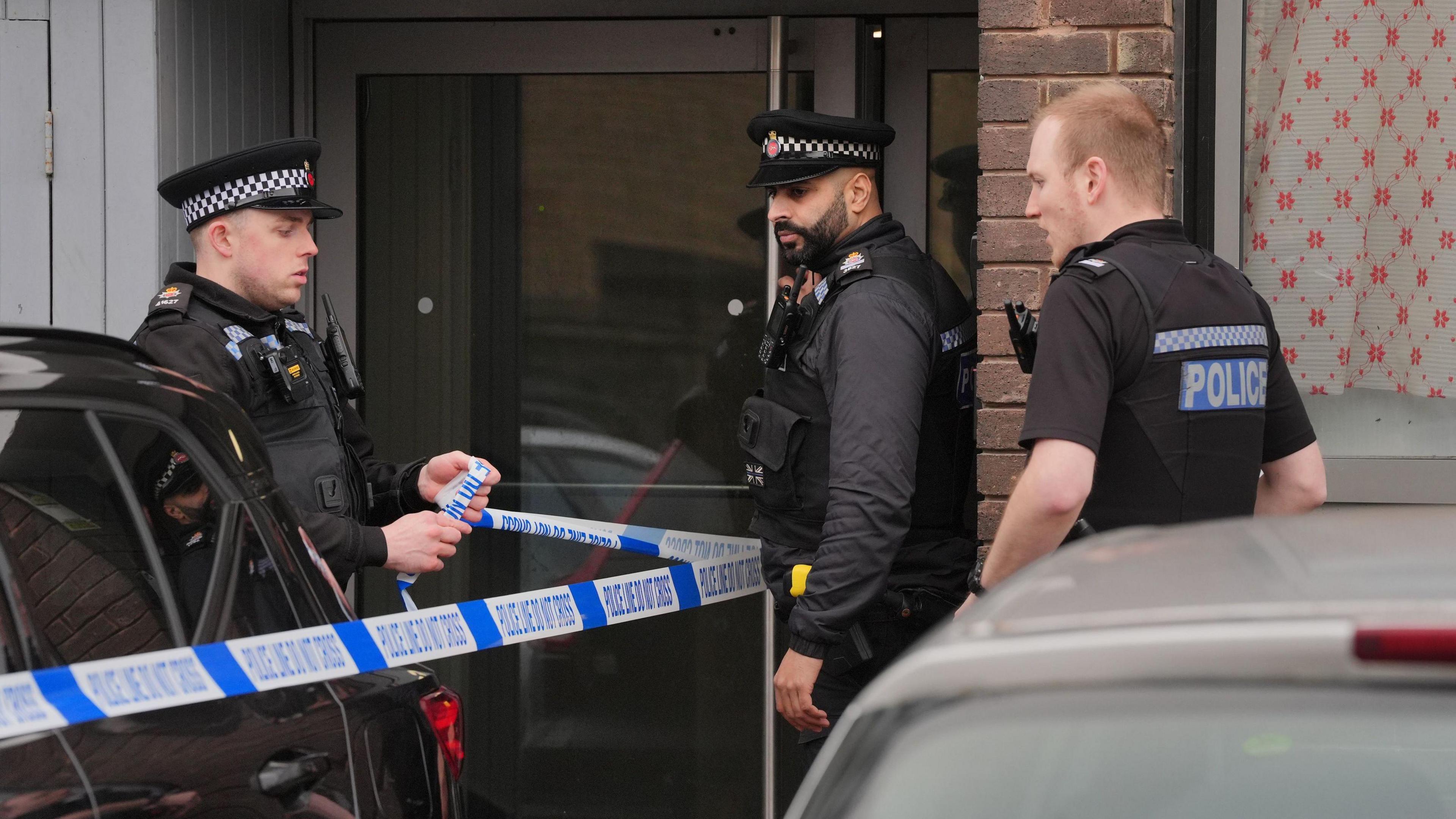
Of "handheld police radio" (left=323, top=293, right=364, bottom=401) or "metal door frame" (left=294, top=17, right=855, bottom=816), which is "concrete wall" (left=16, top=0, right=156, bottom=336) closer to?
"handheld police radio" (left=323, top=293, right=364, bottom=401)

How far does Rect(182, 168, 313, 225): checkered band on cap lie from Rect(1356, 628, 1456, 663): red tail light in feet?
9.21

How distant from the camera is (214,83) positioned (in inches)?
159

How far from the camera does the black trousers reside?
3.11 meters

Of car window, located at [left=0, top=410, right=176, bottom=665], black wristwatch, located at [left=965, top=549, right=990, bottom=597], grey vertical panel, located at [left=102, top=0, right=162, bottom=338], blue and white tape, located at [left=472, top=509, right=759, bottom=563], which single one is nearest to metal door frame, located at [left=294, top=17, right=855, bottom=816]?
blue and white tape, located at [left=472, top=509, right=759, bottom=563]

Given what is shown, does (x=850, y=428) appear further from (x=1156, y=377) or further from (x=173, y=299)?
(x=173, y=299)

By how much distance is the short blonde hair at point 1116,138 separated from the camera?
248 centimetres

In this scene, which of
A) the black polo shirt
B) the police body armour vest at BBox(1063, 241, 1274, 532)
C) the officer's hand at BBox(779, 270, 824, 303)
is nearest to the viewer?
the black polo shirt

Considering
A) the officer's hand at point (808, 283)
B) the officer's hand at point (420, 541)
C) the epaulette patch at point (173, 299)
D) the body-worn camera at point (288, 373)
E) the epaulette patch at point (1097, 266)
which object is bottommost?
the officer's hand at point (420, 541)

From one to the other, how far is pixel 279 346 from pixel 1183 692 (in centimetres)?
253

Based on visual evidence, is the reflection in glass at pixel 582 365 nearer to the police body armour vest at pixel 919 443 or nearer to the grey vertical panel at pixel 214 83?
the grey vertical panel at pixel 214 83

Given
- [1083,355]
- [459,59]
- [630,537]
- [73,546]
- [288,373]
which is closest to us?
[73,546]

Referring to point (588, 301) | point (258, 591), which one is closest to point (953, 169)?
point (588, 301)

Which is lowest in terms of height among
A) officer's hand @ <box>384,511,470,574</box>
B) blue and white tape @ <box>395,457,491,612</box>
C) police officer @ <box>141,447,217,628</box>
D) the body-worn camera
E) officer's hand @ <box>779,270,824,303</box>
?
officer's hand @ <box>384,511,470,574</box>

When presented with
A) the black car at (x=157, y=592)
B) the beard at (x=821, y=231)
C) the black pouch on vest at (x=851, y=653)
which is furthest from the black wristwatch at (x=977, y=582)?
the black car at (x=157, y=592)
